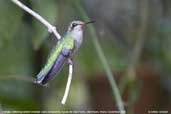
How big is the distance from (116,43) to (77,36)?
1.02 m

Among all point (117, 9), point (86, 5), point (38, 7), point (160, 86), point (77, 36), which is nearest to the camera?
point (77, 36)

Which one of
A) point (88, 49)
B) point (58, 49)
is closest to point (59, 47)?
point (58, 49)

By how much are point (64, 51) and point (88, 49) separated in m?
0.88

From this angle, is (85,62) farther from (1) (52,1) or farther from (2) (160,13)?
(1) (52,1)

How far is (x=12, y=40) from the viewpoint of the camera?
1.81 metres

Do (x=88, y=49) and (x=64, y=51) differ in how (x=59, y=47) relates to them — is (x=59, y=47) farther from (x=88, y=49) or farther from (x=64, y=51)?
(x=88, y=49)

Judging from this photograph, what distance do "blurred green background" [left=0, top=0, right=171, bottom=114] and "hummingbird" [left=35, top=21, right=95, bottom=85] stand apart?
0.33 m

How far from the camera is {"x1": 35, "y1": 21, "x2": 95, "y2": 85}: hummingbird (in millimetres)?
1157

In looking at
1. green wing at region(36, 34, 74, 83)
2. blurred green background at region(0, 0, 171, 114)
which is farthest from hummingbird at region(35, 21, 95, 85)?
blurred green background at region(0, 0, 171, 114)

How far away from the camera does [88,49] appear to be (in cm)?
211

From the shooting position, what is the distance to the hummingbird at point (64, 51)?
116cm

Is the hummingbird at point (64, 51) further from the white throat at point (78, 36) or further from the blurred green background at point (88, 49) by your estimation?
the blurred green background at point (88, 49)

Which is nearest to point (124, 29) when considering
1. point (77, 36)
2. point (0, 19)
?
point (0, 19)

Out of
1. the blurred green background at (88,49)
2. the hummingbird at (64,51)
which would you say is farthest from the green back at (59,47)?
the blurred green background at (88,49)
